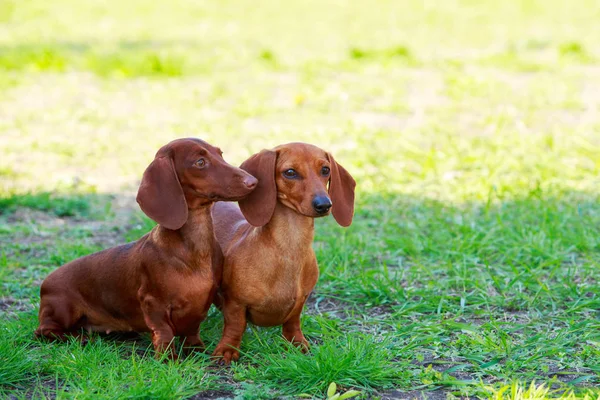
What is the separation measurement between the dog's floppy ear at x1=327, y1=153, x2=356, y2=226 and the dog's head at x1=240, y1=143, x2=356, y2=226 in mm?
52

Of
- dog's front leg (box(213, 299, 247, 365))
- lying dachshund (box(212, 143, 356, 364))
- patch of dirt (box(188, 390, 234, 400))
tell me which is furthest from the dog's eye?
patch of dirt (box(188, 390, 234, 400))

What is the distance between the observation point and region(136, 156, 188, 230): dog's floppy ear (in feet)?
11.0

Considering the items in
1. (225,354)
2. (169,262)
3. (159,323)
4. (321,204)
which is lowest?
(225,354)

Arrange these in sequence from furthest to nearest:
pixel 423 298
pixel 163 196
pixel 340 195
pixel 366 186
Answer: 1. pixel 366 186
2. pixel 423 298
3. pixel 340 195
4. pixel 163 196

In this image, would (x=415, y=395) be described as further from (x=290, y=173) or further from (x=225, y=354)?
(x=290, y=173)

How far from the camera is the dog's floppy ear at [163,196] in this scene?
3.35m

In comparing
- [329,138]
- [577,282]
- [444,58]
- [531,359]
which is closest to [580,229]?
[577,282]

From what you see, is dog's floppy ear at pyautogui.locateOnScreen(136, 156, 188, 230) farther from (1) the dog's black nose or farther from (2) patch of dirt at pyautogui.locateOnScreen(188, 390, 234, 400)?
(2) patch of dirt at pyautogui.locateOnScreen(188, 390, 234, 400)

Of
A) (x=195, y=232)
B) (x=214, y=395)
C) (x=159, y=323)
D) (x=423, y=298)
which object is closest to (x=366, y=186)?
(x=423, y=298)

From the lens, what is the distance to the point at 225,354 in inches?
139

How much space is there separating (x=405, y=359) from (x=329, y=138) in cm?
389

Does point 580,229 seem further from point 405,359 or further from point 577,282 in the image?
point 405,359

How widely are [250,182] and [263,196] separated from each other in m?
0.11

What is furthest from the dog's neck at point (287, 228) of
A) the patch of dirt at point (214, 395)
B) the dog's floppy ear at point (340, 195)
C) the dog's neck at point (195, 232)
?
the patch of dirt at point (214, 395)
